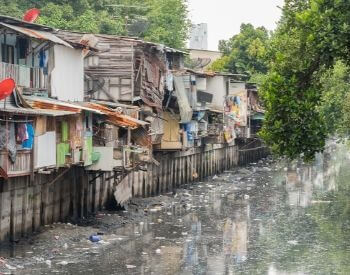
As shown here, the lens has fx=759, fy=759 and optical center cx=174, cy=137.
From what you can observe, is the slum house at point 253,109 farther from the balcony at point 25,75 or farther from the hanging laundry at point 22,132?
the hanging laundry at point 22,132

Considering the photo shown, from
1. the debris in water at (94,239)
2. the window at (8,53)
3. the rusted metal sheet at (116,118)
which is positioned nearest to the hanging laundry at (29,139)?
the window at (8,53)

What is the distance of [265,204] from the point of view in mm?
38719

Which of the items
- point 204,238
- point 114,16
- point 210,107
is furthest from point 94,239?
point 114,16

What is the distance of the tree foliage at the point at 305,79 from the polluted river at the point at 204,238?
10.0 m

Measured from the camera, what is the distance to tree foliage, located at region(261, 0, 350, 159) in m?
11.5

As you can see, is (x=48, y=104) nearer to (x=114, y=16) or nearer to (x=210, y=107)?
(x=210, y=107)

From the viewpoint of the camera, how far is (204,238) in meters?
28.1

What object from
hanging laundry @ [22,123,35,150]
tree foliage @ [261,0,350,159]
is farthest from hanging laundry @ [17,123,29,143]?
tree foliage @ [261,0,350,159]

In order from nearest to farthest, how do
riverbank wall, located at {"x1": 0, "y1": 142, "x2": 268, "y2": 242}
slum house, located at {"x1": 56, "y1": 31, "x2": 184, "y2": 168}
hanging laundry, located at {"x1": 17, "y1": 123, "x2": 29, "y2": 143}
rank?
hanging laundry, located at {"x1": 17, "y1": 123, "x2": 29, "y2": 143} → riverbank wall, located at {"x1": 0, "y1": 142, "x2": 268, "y2": 242} → slum house, located at {"x1": 56, "y1": 31, "x2": 184, "y2": 168}

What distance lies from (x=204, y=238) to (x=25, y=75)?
8.99 m

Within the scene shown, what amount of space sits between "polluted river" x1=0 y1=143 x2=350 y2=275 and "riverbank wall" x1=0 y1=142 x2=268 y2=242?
0.57 metres

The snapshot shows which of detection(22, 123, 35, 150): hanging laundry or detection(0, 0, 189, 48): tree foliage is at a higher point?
detection(0, 0, 189, 48): tree foliage

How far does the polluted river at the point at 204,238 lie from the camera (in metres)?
22.6

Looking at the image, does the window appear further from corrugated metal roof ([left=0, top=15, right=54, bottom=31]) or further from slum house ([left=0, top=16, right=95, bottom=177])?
corrugated metal roof ([left=0, top=15, right=54, bottom=31])
